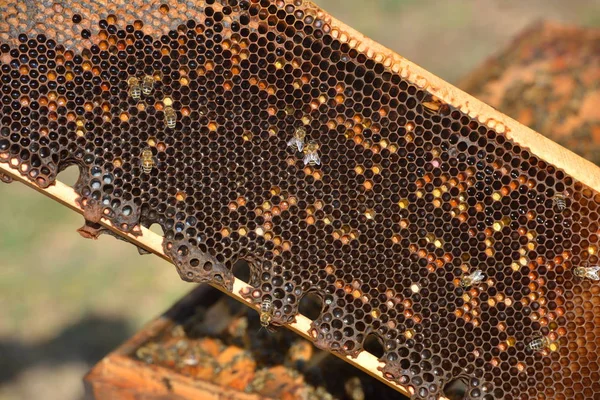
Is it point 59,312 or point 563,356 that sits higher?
point 563,356

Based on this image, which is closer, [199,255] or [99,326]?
[199,255]

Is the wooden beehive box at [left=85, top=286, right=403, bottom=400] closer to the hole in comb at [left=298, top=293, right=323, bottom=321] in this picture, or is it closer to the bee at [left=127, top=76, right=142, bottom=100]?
the hole in comb at [left=298, top=293, right=323, bottom=321]

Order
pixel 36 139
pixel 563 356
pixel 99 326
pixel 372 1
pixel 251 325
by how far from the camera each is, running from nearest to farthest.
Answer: pixel 36 139 → pixel 563 356 → pixel 251 325 → pixel 99 326 → pixel 372 1

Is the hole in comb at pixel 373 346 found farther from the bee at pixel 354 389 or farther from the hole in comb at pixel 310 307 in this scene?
the hole in comb at pixel 310 307

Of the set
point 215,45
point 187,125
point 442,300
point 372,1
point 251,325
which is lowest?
point 251,325

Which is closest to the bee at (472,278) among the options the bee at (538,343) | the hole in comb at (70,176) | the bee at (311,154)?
the bee at (538,343)

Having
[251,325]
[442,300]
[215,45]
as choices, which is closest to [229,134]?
[215,45]

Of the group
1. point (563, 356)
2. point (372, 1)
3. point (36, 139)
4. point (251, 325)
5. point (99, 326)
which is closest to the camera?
point (36, 139)

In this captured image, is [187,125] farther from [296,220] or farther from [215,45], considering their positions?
A: [296,220]

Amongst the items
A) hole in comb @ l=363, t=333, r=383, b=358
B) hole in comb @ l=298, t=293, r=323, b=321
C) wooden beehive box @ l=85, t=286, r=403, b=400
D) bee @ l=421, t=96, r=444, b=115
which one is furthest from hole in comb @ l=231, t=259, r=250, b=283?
bee @ l=421, t=96, r=444, b=115
